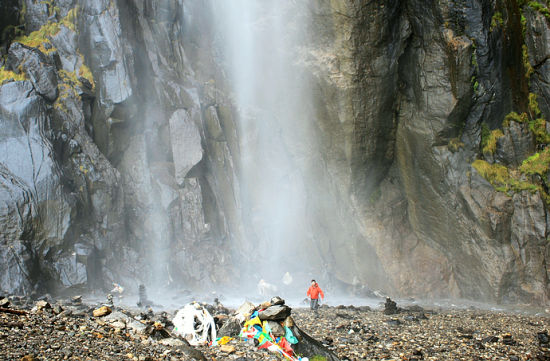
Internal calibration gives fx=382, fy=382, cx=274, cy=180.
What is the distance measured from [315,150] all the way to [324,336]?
14391 mm

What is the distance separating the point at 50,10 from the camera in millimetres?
25000

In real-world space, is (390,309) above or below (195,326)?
below

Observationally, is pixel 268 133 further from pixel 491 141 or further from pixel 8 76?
pixel 8 76

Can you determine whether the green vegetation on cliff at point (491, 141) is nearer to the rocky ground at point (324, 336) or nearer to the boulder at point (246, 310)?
the rocky ground at point (324, 336)

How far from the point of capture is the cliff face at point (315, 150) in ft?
64.8

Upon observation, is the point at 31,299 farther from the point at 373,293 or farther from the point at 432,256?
the point at 432,256

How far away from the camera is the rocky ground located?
24.1 ft

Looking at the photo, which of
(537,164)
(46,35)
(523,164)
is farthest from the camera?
(46,35)

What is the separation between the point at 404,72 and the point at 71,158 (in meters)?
20.5

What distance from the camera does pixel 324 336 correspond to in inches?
470

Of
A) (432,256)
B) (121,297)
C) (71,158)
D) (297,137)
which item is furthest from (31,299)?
(432,256)

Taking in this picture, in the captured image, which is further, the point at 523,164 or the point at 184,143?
the point at 184,143

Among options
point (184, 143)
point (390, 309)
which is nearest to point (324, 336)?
point (390, 309)

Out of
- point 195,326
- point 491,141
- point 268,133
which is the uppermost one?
point 268,133
